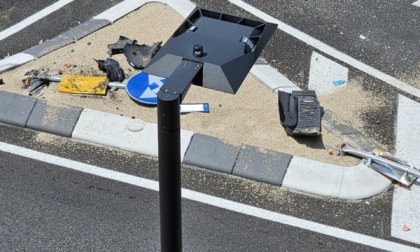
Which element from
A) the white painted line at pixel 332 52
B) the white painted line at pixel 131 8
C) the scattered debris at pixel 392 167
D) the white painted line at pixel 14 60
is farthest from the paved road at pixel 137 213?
the white painted line at pixel 131 8

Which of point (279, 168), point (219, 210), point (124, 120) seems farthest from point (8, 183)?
point (279, 168)

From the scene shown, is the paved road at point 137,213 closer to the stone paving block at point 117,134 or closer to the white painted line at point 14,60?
the stone paving block at point 117,134

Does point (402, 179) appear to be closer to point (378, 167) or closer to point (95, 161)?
point (378, 167)

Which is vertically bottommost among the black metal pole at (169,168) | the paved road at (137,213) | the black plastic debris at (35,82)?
the paved road at (137,213)

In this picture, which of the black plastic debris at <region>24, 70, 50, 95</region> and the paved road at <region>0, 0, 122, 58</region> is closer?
the black plastic debris at <region>24, 70, 50, 95</region>

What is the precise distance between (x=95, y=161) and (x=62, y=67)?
171cm

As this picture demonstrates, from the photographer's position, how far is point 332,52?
9469mm

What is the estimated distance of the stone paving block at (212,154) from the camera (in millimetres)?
7531

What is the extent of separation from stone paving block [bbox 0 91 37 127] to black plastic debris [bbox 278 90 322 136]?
2.92 metres

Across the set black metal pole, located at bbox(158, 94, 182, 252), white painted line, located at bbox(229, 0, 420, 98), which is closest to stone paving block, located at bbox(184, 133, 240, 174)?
white painted line, located at bbox(229, 0, 420, 98)

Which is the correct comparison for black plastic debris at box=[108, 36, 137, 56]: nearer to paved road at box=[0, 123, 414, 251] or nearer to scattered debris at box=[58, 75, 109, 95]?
scattered debris at box=[58, 75, 109, 95]

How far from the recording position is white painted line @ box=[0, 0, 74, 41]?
9727 mm

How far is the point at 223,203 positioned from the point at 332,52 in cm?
326

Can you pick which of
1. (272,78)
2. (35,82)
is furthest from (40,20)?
(272,78)
